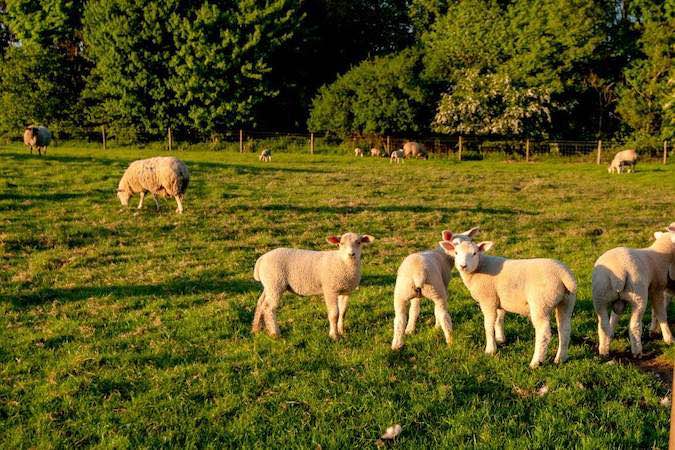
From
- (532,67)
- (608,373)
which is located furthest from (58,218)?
(532,67)

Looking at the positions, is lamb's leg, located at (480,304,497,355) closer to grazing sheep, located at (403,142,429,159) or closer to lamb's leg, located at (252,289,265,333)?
lamb's leg, located at (252,289,265,333)

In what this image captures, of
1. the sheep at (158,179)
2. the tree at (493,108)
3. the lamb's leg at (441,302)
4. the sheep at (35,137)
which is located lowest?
the lamb's leg at (441,302)

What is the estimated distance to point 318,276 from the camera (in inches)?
287

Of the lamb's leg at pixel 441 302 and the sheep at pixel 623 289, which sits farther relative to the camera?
the lamb's leg at pixel 441 302

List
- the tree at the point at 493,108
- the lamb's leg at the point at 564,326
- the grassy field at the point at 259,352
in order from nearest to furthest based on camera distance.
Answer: the grassy field at the point at 259,352, the lamb's leg at the point at 564,326, the tree at the point at 493,108

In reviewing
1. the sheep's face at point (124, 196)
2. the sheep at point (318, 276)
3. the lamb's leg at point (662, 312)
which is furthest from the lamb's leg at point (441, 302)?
the sheep's face at point (124, 196)

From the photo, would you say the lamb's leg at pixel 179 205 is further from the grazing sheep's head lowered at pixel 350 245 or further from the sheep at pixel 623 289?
the sheep at pixel 623 289

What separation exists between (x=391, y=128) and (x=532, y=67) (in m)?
10.8

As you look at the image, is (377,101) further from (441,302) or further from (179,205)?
(441,302)

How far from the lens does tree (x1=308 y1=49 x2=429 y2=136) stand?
4294cm

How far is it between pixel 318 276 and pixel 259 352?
1.17 meters

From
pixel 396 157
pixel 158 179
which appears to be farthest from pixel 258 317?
pixel 396 157

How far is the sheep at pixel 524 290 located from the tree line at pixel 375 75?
36.3 meters

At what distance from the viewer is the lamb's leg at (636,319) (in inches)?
255
